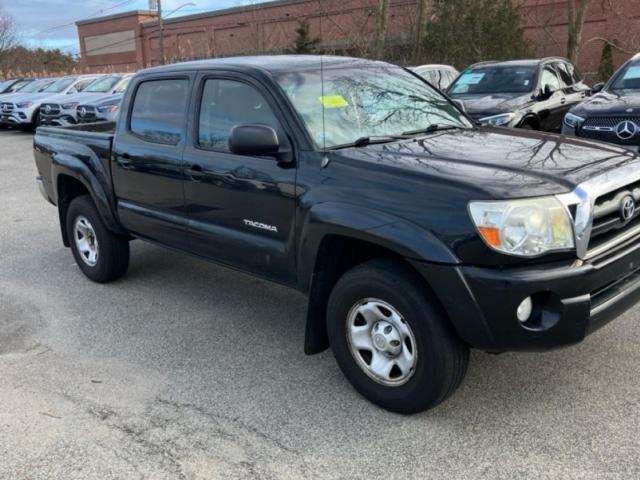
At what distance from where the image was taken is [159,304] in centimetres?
518

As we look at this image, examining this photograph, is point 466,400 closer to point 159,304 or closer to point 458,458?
point 458,458

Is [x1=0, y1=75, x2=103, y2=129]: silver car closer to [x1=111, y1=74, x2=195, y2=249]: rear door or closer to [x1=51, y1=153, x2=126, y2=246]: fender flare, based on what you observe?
[x1=51, y1=153, x2=126, y2=246]: fender flare

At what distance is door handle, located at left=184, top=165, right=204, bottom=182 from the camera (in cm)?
424

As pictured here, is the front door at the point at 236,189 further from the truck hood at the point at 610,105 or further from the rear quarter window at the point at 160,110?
the truck hood at the point at 610,105

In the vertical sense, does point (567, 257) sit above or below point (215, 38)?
below

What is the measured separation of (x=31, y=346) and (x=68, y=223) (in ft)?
5.59

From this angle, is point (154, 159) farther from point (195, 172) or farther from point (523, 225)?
point (523, 225)

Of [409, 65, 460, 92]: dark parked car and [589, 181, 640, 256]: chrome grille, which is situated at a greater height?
[409, 65, 460, 92]: dark parked car

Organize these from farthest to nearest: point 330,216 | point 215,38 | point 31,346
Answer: point 215,38 < point 31,346 < point 330,216

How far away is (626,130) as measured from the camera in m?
6.93

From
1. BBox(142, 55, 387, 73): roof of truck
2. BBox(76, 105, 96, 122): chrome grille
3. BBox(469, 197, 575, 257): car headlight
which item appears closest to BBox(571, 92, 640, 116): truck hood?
BBox(142, 55, 387, 73): roof of truck

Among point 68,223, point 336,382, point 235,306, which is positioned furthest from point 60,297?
point 336,382

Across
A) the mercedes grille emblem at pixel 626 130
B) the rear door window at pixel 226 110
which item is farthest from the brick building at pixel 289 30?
the rear door window at pixel 226 110

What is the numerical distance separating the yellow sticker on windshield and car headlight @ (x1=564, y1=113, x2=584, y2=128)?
4.47 metres
